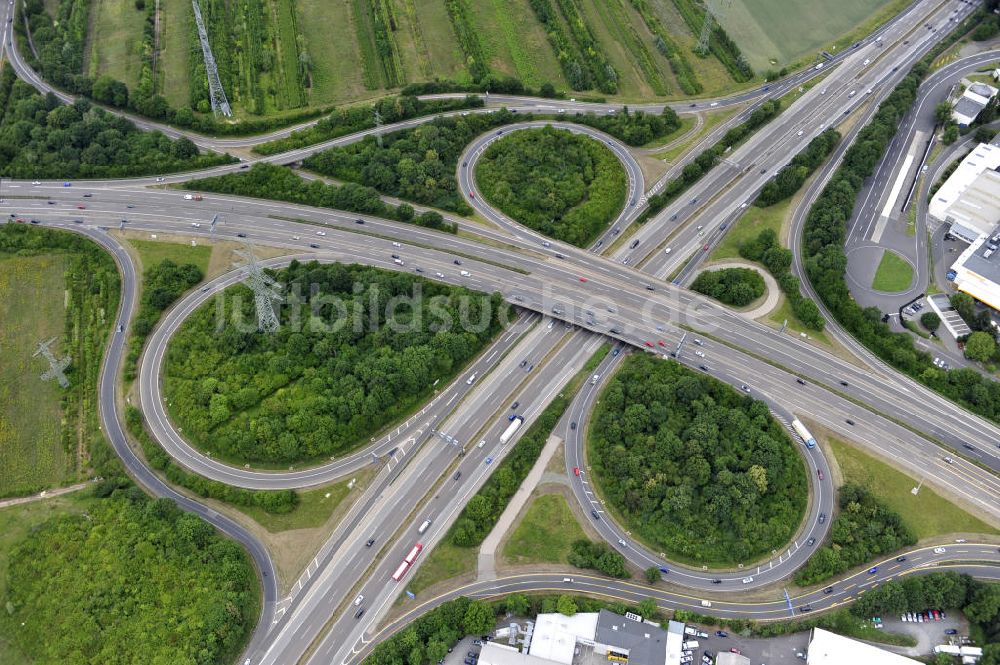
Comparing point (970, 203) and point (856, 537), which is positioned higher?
point (970, 203)

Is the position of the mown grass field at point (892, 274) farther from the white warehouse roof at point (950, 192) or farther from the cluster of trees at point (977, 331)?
the white warehouse roof at point (950, 192)

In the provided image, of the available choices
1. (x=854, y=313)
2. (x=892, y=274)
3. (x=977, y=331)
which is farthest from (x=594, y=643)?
(x=892, y=274)

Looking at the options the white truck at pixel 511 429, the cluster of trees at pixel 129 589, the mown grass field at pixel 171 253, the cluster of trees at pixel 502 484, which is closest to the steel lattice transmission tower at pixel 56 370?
the mown grass field at pixel 171 253

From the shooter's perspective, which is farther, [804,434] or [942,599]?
[804,434]

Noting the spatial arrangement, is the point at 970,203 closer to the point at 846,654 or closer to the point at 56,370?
the point at 846,654

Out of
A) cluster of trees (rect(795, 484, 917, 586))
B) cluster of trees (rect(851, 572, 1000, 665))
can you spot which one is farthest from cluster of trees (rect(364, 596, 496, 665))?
cluster of trees (rect(851, 572, 1000, 665))

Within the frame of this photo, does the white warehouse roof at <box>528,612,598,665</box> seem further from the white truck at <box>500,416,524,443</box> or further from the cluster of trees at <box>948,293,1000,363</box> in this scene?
the cluster of trees at <box>948,293,1000,363</box>
